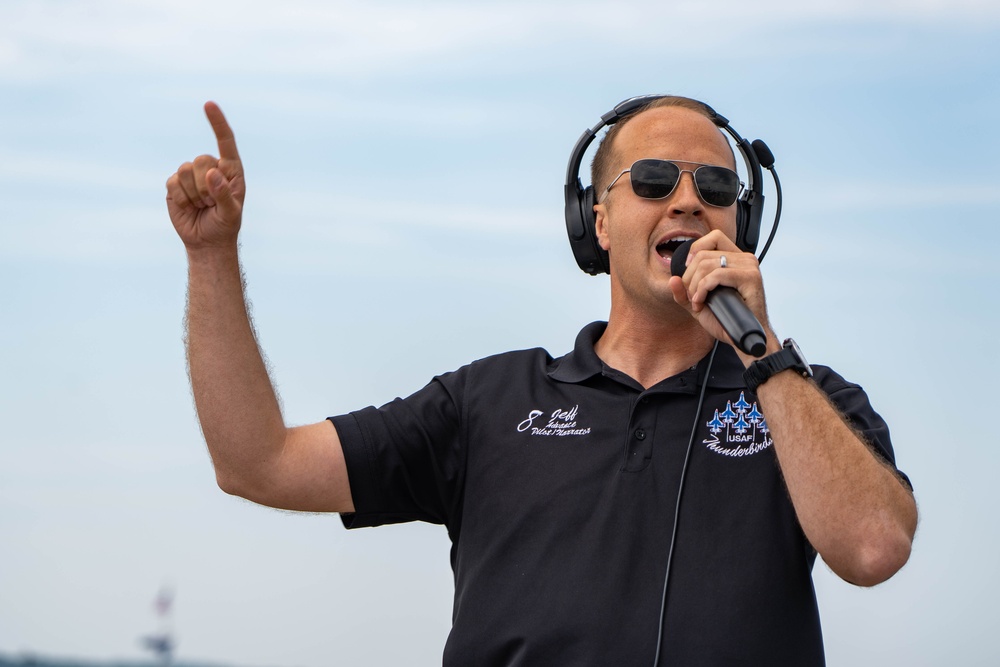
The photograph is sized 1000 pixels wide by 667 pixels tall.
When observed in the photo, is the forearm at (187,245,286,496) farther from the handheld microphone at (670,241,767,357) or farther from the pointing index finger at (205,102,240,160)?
the handheld microphone at (670,241,767,357)

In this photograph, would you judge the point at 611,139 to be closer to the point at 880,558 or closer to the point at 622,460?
the point at 622,460

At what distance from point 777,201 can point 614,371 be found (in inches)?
28.6

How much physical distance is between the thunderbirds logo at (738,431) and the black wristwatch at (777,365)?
268 millimetres

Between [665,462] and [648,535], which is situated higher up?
[665,462]

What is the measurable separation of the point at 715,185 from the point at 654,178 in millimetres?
162

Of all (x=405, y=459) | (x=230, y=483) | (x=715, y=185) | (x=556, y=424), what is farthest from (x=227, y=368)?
(x=715, y=185)

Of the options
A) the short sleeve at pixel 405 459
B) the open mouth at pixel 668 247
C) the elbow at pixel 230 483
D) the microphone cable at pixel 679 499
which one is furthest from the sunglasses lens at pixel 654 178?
the elbow at pixel 230 483

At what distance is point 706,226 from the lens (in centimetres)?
330

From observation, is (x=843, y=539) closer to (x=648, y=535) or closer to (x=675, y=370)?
(x=648, y=535)

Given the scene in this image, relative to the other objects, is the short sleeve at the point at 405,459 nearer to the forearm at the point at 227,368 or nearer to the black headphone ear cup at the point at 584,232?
the forearm at the point at 227,368

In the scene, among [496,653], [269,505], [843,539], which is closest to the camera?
[843,539]

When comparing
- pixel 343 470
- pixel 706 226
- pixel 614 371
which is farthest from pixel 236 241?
pixel 706 226

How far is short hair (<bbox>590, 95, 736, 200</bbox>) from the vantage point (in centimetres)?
354

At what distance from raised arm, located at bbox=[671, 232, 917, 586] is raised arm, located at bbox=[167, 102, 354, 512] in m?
1.06
